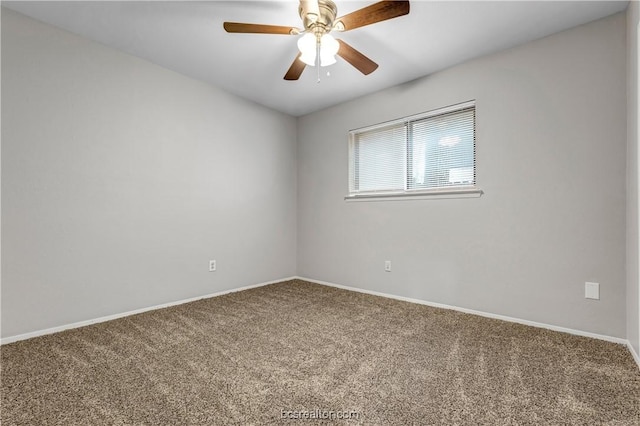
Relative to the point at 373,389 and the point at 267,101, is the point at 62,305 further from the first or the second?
the point at 267,101

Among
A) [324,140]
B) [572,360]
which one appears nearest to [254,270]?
[324,140]

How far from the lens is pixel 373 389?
4.67 feet

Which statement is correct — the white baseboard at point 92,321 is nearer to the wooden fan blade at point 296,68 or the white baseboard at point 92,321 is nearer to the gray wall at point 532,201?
the gray wall at point 532,201

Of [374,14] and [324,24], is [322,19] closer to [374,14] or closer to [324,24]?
[324,24]

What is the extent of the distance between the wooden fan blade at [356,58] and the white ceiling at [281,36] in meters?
0.26

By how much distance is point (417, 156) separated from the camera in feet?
9.99

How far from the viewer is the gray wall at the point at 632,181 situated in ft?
5.60

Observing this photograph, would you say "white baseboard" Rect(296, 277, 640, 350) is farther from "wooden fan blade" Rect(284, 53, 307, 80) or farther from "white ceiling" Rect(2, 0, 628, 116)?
"wooden fan blade" Rect(284, 53, 307, 80)

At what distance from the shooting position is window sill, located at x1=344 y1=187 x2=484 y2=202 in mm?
2609

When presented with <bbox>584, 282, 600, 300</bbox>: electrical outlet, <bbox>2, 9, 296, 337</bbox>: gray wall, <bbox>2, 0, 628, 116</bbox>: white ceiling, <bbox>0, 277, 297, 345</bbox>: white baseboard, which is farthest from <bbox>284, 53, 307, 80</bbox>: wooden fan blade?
<bbox>584, 282, 600, 300</bbox>: electrical outlet

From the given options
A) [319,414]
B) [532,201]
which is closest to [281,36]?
[532,201]

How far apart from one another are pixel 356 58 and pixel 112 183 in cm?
223

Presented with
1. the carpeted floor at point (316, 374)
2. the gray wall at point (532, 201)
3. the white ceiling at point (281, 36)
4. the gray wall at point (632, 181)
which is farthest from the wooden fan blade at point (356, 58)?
the carpeted floor at point (316, 374)

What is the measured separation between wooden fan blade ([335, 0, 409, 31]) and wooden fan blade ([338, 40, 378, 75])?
0.58 ft
